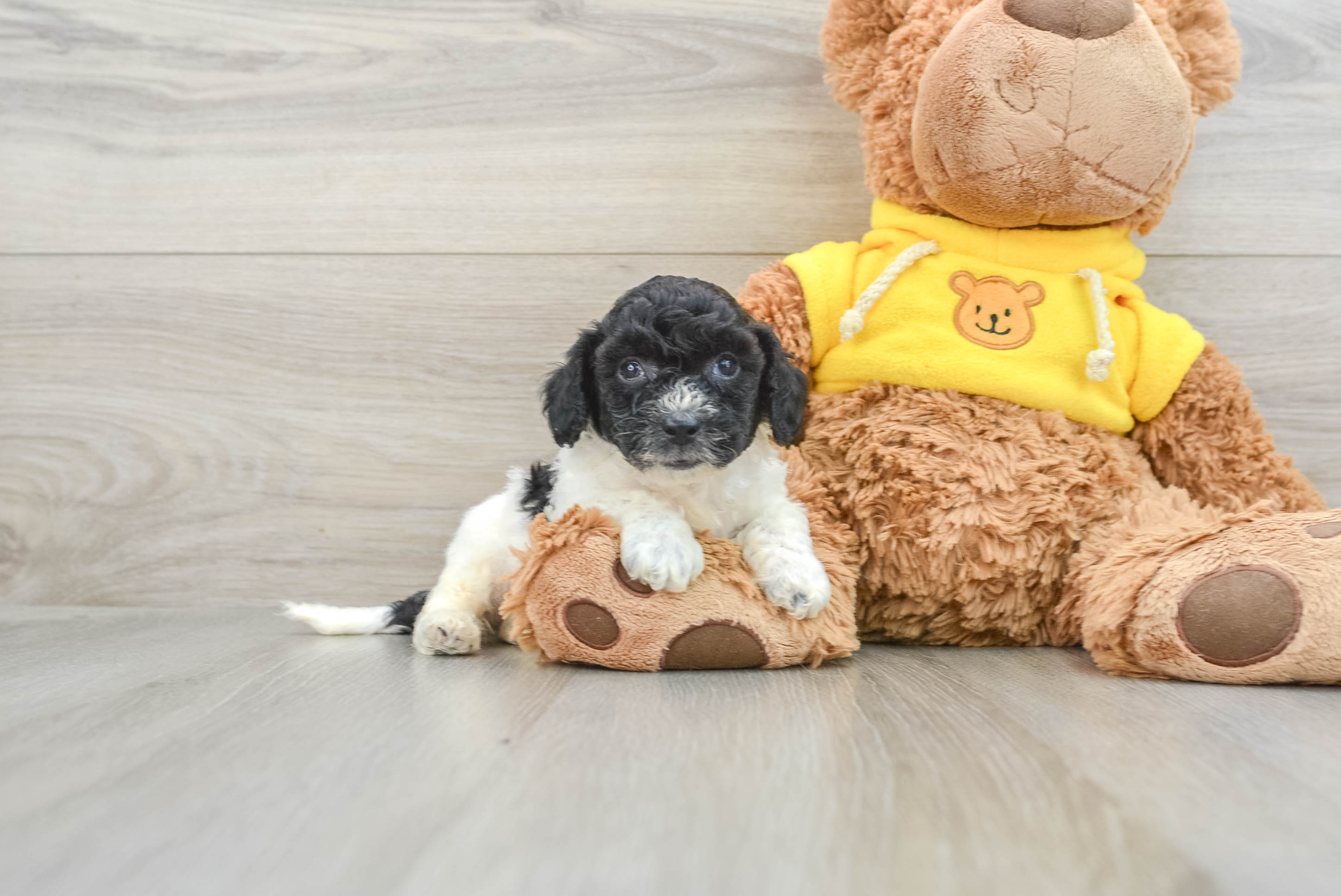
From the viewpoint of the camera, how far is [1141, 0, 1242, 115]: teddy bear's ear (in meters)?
1.40

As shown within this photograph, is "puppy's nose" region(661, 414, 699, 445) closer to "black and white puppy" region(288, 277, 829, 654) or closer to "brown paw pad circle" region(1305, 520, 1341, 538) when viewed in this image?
"black and white puppy" region(288, 277, 829, 654)

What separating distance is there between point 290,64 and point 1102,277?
1439 mm

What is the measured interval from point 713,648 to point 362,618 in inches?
26.5

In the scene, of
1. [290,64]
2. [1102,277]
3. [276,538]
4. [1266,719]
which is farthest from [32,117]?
[1266,719]

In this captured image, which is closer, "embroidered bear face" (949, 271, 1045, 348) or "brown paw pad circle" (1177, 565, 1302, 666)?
"brown paw pad circle" (1177, 565, 1302, 666)

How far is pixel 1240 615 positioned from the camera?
107 cm

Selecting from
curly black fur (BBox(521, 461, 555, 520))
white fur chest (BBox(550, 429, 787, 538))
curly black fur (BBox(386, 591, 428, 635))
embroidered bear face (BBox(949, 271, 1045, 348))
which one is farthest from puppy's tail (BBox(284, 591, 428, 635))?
embroidered bear face (BBox(949, 271, 1045, 348))

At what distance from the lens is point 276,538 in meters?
1.79

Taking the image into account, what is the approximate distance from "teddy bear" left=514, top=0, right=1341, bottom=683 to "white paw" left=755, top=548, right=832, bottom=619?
10cm

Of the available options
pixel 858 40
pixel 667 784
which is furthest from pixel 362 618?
pixel 858 40

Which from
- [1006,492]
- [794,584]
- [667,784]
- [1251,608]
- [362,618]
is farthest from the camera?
[362,618]

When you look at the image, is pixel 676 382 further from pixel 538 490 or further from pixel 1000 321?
pixel 1000 321

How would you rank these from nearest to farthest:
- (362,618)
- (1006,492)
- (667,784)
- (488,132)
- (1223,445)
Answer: (667,784), (1006,492), (1223,445), (362,618), (488,132)

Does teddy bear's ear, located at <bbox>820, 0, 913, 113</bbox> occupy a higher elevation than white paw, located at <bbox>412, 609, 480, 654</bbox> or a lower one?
higher
